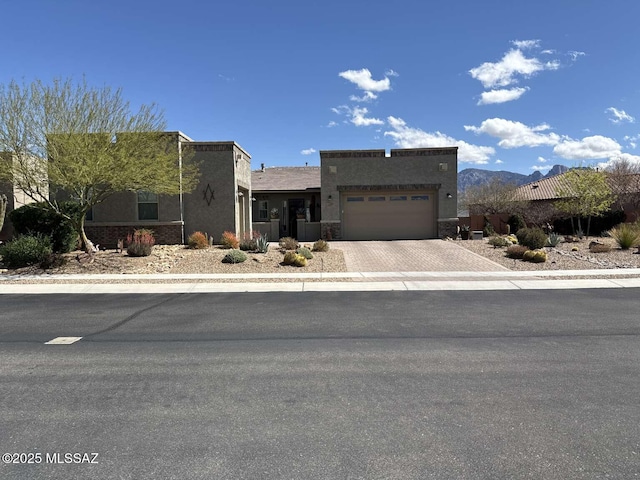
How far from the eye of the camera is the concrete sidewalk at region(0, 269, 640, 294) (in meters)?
11.9

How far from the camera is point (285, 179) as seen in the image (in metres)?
29.4

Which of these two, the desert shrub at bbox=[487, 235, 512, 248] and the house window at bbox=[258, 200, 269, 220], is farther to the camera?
the house window at bbox=[258, 200, 269, 220]

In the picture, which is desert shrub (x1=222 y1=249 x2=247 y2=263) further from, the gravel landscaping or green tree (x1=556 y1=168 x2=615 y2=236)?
green tree (x1=556 y1=168 x2=615 y2=236)

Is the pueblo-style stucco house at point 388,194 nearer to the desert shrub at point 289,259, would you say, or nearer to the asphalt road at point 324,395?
the desert shrub at point 289,259

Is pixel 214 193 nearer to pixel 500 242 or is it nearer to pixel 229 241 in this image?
pixel 229 241

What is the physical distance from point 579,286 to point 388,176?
12.8 m

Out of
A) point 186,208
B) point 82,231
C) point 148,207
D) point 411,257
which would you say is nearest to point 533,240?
point 411,257

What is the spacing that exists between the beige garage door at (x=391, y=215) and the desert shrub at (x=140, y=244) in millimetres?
10217

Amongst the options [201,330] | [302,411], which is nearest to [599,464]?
[302,411]

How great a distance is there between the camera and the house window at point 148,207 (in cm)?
1981

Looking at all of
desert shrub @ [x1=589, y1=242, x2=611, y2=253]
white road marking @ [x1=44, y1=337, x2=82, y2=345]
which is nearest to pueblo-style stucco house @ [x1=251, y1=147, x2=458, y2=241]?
desert shrub @ [x1=589, y1=242, x2=611, y2=253]

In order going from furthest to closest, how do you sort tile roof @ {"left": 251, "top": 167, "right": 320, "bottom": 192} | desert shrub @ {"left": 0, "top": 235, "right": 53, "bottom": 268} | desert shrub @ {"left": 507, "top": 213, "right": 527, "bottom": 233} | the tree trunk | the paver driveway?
tile roof @ {"left": 251, "top": 167, "right": 320, "bottom": 192} → desert shrub @ {"left": 507, "top": 213, "right": 527, "bottom": 233} → the tree trunk → the paver driveway → desert shrub @ {"left": 0, "top": 235, "right": 53, "bottom": 268}

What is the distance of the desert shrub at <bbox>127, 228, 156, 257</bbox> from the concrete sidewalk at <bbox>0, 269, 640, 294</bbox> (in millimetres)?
2751

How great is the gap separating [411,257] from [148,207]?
1152 centimetres
